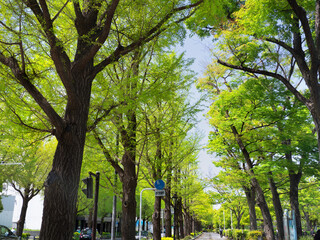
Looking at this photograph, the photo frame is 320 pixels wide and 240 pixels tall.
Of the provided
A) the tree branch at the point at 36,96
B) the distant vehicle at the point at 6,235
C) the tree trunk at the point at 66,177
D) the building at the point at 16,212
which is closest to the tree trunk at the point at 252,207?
the distant vehicle at the point at 6,235

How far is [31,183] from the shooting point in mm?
24906

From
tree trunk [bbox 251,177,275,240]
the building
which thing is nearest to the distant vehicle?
tree trunk [bbox 251,177,275,240]

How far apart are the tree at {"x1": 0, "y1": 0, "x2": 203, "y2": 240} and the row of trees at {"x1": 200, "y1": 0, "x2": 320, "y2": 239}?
6.03 meters

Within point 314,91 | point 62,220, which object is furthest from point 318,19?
point 62,220

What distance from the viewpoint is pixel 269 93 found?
47.7 ft

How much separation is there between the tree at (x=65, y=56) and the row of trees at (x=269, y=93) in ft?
19.8

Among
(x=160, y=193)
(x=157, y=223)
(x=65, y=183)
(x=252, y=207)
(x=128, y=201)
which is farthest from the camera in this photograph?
(x=252, y=207)

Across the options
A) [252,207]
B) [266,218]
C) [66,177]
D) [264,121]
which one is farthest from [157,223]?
[252,207]

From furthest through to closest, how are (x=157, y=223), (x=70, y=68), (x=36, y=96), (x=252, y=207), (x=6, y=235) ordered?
(x=252, y=207) < (x=6, y=235) < (x=157, y=223) < (x=70, y=68) < (x=36, y=96)

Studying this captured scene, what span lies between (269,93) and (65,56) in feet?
38.5

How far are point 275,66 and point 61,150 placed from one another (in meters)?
12.7

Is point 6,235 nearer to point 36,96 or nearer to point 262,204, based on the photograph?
point 36,96

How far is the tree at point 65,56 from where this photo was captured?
4719 millimetres

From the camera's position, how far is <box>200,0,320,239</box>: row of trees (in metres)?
10.5
